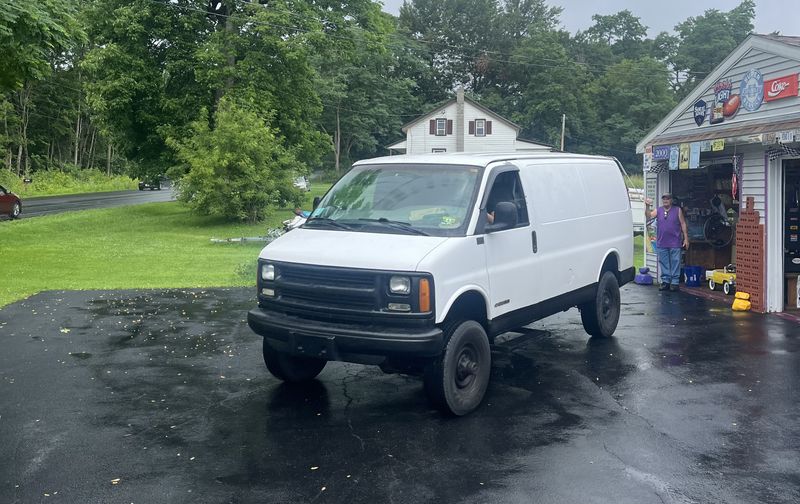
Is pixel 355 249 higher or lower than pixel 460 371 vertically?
higher

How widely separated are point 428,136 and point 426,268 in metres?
59.4

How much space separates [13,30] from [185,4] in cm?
1911

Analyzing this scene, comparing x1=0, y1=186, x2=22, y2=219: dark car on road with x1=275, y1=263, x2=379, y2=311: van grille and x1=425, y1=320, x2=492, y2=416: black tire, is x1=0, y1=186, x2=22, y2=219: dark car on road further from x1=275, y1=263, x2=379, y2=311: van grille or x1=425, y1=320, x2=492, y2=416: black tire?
x1=425, y1=320, x2=492, y2=416: black tire

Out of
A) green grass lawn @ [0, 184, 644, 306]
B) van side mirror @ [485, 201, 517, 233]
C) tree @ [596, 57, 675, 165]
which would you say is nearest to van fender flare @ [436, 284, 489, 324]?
van side mirror @ [485, 201, 517, 233]

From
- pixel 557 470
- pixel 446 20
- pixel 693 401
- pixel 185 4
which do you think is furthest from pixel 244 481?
pixel 446 20

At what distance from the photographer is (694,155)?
43.5 feet

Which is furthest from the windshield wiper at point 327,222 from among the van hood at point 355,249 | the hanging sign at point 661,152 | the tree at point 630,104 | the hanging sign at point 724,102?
the tree at point 630,104

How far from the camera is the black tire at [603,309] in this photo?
967 centimetres

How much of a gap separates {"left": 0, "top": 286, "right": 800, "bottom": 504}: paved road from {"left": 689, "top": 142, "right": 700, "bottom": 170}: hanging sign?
4.02 meters

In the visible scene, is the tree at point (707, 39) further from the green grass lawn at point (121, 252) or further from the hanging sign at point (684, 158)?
the hanging sign at point (684, 158)

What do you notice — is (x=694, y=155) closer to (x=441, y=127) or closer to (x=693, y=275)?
(x=693, y=275)

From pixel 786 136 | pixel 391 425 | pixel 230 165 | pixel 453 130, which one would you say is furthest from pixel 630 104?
pixel 391 425

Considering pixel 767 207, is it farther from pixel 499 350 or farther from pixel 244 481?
pixel 244 481

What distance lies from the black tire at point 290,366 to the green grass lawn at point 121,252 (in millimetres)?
6971
